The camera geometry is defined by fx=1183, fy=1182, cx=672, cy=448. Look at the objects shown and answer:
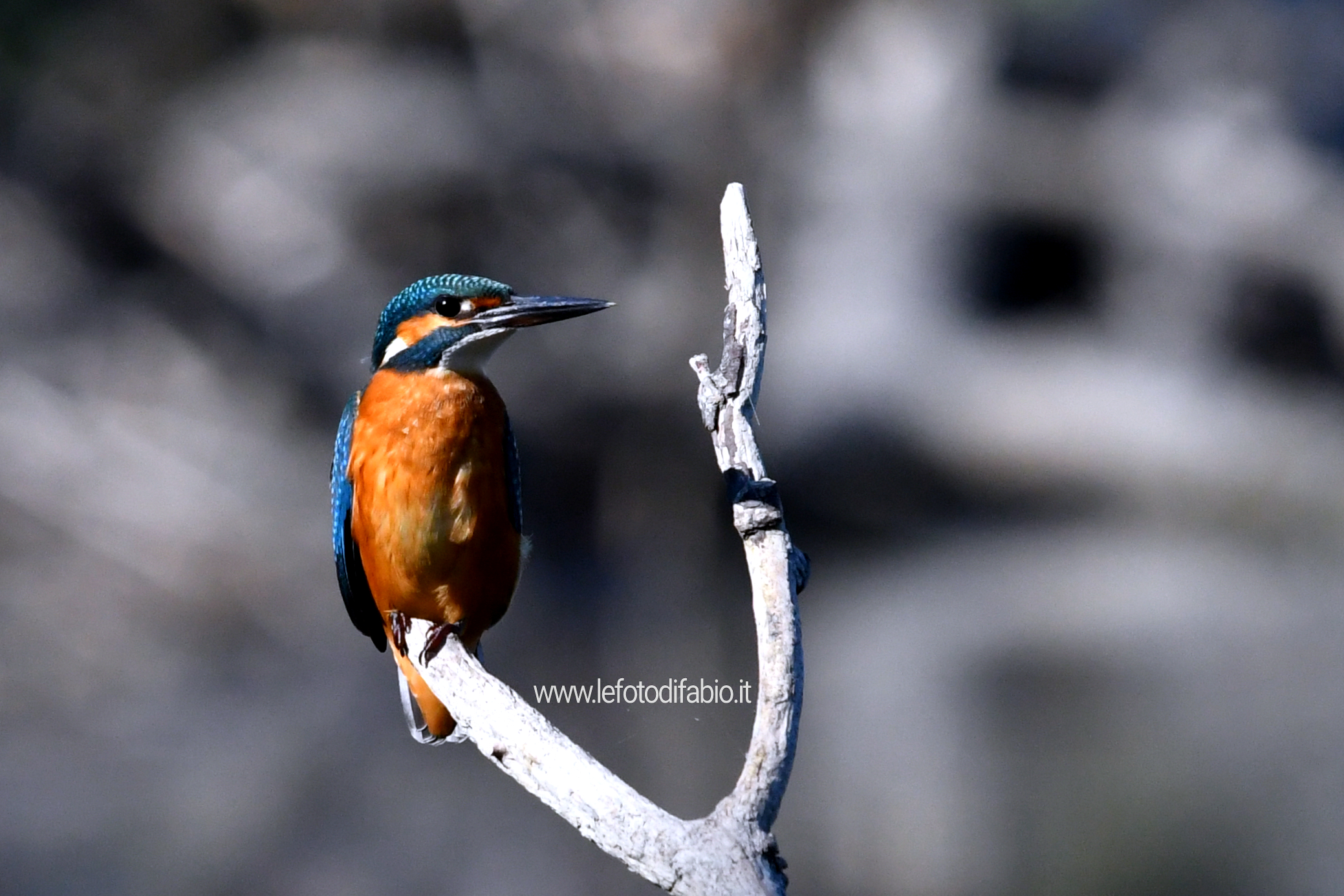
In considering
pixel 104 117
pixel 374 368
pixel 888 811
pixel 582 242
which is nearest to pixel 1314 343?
pixel 888 811

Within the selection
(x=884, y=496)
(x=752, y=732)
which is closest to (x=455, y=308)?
(x=752, y=732)

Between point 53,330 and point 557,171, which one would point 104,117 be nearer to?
point 53,330

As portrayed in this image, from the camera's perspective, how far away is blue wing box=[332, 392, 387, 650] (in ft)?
7.07

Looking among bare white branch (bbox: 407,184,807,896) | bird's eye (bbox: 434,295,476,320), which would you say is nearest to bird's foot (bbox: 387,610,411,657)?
bare white branch (bbox: 407,184,807,896)

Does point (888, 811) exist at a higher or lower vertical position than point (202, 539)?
lower

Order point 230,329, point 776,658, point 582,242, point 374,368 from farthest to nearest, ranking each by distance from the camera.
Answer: point 582,242 → point 230,329 → point 374,368 → point 776,658

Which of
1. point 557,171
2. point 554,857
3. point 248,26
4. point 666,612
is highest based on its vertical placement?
point 248,26

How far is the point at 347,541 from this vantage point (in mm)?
2162

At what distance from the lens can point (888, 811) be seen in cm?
480

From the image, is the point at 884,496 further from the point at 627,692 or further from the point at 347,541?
the point at 347,541

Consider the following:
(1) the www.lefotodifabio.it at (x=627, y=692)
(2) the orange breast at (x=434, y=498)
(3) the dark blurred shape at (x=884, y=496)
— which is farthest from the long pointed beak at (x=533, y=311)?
(3) the dark blurred shape at (x=884, y=496)

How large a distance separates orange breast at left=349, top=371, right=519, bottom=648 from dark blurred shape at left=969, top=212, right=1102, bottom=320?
3.25m

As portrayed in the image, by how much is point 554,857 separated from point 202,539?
184cm

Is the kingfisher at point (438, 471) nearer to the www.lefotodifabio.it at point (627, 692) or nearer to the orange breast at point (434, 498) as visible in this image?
the orange breast at point (434, 498)
